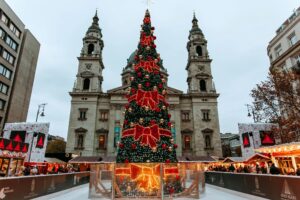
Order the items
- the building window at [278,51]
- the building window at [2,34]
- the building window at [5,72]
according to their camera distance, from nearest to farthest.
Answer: the building window at [278,51] < the building window at [2,34] < the building window at [5,72]

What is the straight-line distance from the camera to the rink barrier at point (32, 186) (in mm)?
8016

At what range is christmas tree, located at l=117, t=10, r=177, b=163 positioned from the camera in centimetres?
1185

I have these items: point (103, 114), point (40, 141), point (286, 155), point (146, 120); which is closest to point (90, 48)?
point (103, 114)

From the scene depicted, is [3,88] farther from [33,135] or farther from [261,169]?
[261,169]

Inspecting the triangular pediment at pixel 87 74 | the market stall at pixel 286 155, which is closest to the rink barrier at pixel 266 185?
the market stall at pixel 286 155

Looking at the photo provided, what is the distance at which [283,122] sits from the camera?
730 inches

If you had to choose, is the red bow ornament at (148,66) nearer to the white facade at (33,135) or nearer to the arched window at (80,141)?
the white facade at (33,135)

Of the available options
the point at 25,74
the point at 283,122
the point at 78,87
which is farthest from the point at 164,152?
the point at 25,74

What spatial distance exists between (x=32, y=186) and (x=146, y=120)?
22.7ft

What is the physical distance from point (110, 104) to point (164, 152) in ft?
95.3

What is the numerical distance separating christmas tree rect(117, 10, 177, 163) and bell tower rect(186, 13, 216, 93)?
28.9m

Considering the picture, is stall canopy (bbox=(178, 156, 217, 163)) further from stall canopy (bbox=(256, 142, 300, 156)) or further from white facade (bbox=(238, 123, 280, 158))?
stall canopy (bbox=(256, 142, 300, 156))

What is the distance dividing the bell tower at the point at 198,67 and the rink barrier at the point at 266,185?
89.8 ft

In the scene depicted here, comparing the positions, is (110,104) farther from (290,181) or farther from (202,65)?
(290,181)
